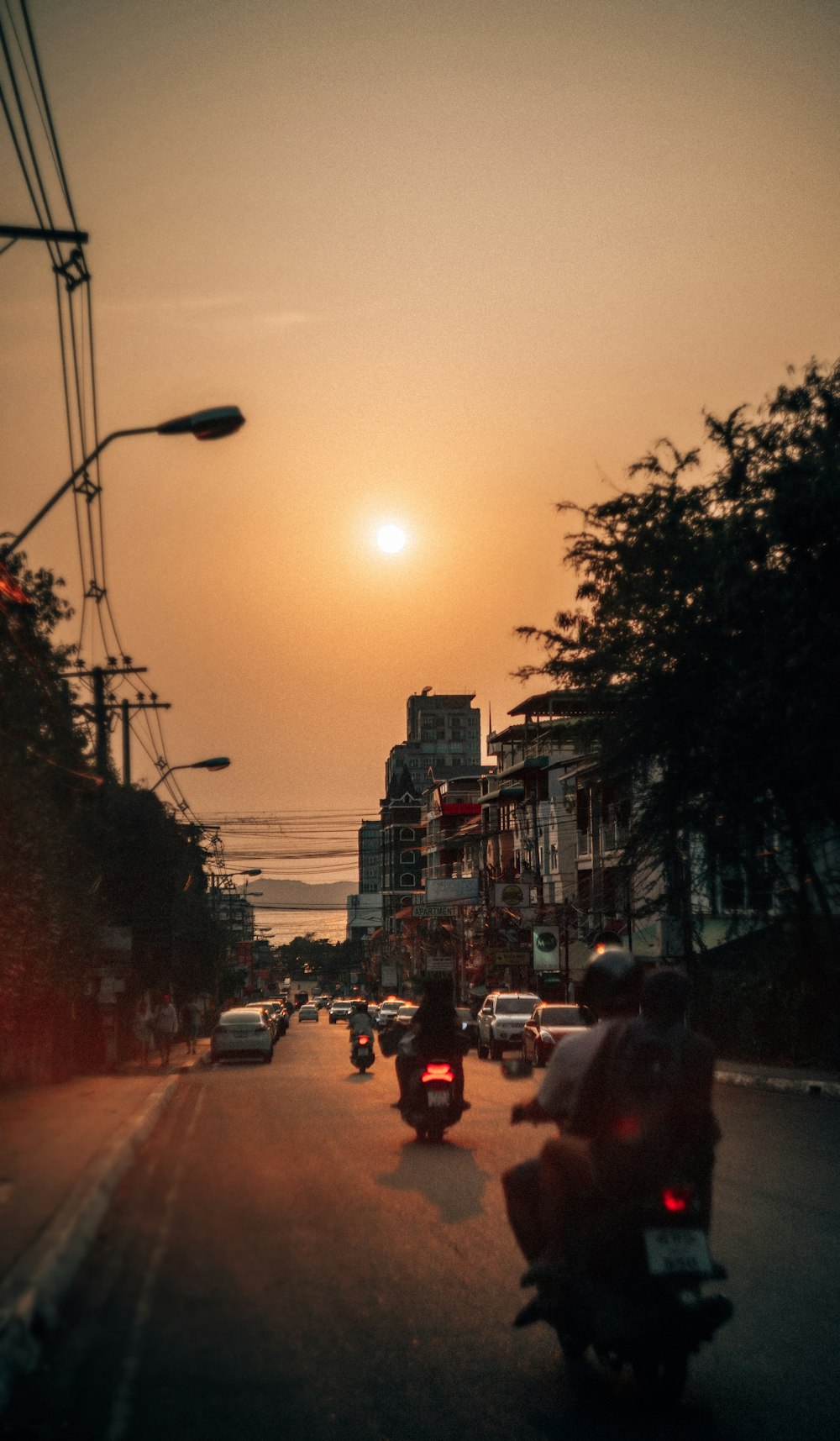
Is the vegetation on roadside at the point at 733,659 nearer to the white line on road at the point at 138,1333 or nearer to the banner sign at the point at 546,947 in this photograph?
the white line on road at the point at 138,1333

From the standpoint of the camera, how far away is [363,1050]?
33.4 meters

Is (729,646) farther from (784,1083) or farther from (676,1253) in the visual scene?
(676,1253)

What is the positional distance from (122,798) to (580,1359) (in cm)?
3971

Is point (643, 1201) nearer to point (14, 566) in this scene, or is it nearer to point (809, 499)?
point (809, 499)

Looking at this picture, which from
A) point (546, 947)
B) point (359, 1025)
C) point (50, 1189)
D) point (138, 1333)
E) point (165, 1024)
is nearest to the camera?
point (138, 1333)

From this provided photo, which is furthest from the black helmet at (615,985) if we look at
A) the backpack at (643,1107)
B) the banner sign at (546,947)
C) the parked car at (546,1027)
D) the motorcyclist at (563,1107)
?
the banner sign at (546,947)

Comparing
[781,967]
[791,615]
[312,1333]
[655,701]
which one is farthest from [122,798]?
[312,1333]

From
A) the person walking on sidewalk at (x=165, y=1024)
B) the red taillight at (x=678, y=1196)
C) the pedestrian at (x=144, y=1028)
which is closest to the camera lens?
the red taillight at (x=678, y=1196)

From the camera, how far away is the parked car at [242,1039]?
4003 cm

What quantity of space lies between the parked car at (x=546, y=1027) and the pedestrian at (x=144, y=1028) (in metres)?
11.2

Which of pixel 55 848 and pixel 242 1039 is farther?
pixel 242 1039

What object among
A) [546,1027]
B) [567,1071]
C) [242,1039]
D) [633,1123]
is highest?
[242,1039]

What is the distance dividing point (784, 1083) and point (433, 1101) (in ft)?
41.2

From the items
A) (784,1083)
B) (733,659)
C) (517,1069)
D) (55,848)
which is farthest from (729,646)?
(517,1069)
